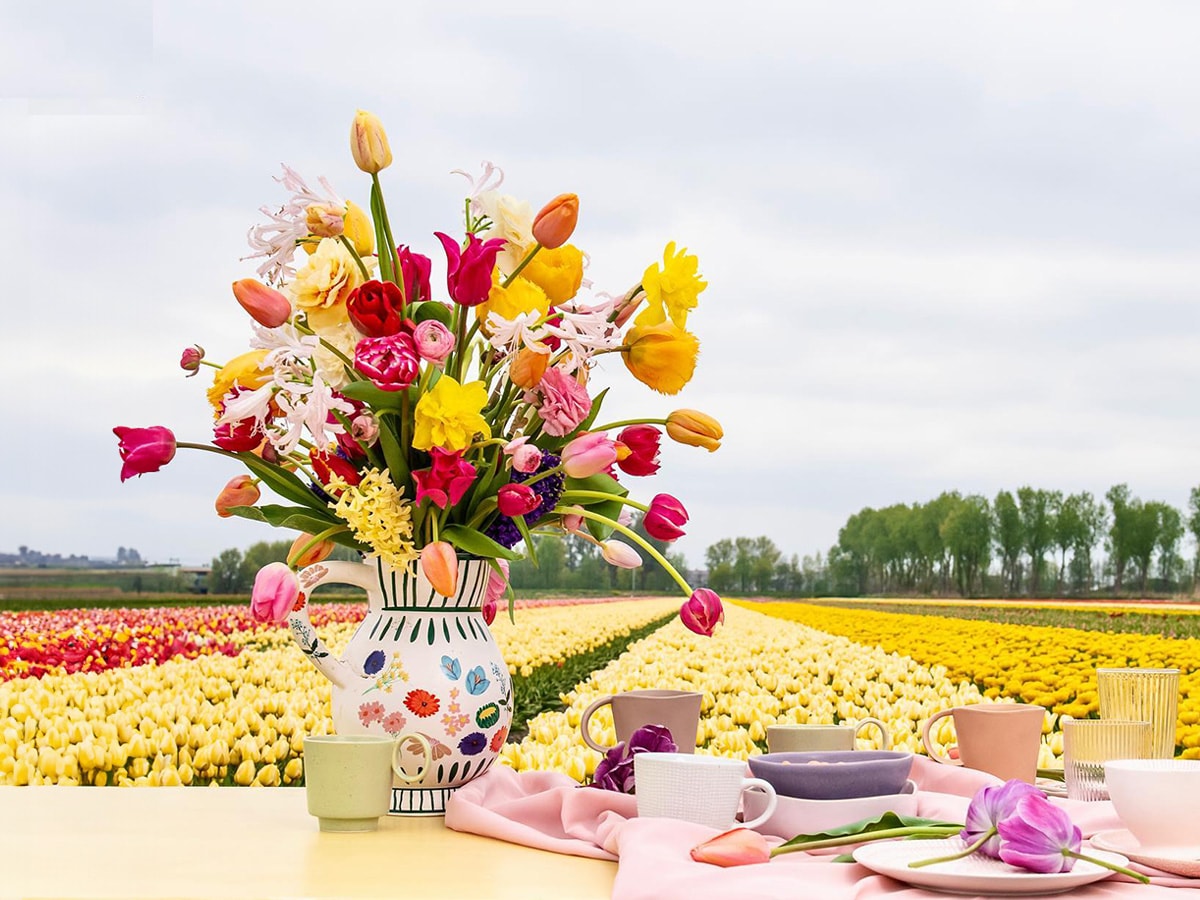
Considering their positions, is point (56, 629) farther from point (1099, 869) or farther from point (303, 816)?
point (1099, 869)

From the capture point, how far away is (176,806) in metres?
2.29

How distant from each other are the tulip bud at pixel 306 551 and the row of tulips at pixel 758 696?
1226 mm

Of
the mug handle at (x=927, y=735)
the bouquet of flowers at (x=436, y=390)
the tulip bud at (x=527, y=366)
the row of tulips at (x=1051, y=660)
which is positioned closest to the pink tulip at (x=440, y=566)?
the bouquet of flowers at (x=436, y=390)

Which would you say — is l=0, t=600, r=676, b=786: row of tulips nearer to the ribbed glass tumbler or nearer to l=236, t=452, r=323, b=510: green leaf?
l=236, t=452, r=323, b=510: green leaf

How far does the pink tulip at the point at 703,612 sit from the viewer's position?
215cm

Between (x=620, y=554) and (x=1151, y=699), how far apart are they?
103 cm

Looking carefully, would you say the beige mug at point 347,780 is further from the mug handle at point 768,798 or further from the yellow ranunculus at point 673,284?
the yellow ranunculus at point 673,284

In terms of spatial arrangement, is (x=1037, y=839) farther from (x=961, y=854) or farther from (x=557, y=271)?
(x=557, y=271)

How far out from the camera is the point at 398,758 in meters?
2.15

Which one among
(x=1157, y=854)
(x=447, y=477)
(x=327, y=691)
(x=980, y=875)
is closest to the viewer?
Answer: (x=980, y=875)

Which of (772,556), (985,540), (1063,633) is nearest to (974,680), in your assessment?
(1063,633)


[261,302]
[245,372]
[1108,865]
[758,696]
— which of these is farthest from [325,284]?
[758,696]

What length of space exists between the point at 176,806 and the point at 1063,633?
12981 mm

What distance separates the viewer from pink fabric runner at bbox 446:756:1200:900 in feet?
4.83
